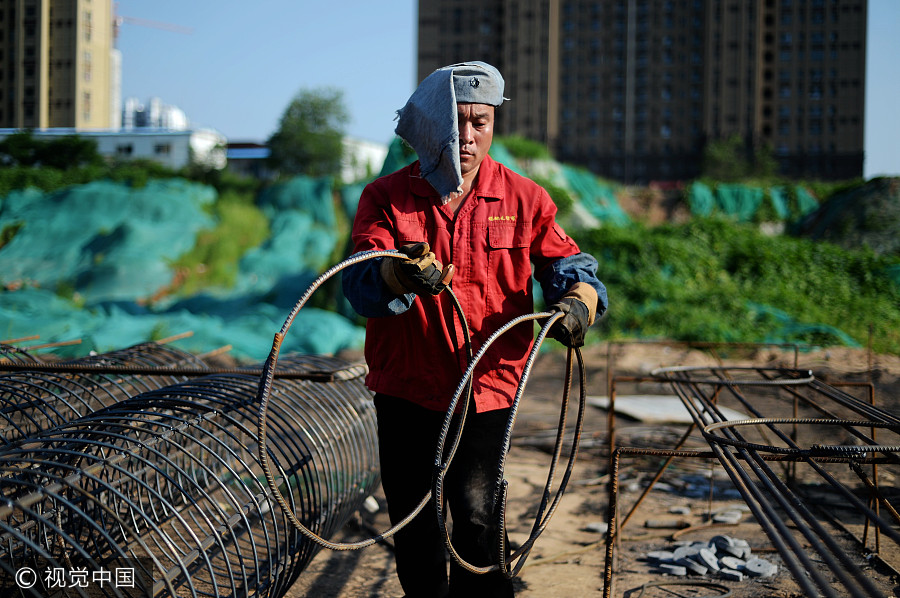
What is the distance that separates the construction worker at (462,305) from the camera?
7.58 feet

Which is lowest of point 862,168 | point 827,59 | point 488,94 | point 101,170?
point 488,94

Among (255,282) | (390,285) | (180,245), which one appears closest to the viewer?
(390,285)

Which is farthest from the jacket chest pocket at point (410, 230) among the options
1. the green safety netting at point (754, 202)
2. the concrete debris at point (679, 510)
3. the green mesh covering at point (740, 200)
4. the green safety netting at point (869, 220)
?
the green mesh covering at point (740, 200)

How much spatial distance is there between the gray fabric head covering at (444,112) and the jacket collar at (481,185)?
0.04 metres

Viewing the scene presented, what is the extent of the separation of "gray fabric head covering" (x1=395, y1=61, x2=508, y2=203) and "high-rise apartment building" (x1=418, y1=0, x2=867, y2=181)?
5818 cm

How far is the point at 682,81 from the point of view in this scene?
6031 centimetres

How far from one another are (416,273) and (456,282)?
331 mm

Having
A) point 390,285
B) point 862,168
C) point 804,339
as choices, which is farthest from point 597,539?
point 862,168

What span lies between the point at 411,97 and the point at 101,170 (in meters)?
17.4

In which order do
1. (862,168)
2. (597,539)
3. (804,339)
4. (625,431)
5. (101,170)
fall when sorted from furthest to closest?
(862,168), (101,170), (804,339), (625,431), (597,539)

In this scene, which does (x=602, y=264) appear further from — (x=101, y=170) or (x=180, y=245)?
(x=101, y=170)

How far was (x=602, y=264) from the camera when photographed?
14.2 meters

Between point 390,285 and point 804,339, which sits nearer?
point 390,285

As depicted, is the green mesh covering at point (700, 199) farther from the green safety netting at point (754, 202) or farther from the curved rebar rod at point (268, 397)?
the curved rebar rod at point (268, 397)
